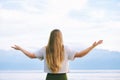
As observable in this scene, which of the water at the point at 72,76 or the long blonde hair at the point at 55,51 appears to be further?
the water at the point at 72,76

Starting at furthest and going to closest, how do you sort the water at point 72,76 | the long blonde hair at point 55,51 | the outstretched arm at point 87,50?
the water at point 72,76, the outstretched arm at point 87,50, the long blonde hair at point 55,51

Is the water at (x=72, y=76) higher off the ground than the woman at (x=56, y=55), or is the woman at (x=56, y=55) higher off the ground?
the woman at (x=56, y=55)

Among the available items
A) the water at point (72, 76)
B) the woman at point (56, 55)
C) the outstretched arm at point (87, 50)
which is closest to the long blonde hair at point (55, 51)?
the woman at point (56, 55)

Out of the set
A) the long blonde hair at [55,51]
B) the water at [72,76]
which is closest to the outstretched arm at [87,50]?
the long blonde hair at [55,51]

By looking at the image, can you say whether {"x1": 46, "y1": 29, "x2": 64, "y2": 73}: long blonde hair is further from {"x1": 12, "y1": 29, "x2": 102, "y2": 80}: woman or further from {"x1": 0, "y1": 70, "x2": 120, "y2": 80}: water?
{"x1": 0, "y1": 70, "x2": 120, "y2": 80}: water

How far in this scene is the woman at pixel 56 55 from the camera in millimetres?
8609

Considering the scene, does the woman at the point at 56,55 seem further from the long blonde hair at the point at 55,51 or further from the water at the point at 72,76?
the water at the point at 72,76

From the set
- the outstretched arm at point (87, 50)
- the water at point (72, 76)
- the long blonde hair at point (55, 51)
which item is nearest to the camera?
the long blonde hair at point (55, 51)

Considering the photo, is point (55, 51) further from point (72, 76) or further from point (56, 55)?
point (72, 76)

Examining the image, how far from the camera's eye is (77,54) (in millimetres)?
8820

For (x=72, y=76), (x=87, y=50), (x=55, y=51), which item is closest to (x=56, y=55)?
(x=55, y=51)

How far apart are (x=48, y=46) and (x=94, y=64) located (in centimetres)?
16731

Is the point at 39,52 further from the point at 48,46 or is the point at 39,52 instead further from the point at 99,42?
the point at 99,42

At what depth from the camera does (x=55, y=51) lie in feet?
28.2
